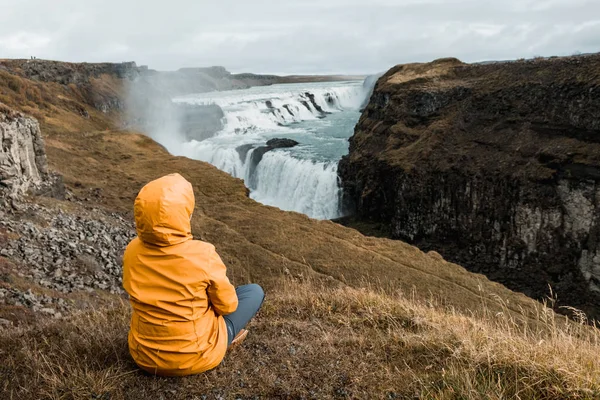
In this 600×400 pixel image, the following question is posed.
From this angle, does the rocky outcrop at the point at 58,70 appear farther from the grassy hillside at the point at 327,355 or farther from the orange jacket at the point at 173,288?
the orange jacket at the point at 173,288

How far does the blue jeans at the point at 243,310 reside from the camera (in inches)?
213

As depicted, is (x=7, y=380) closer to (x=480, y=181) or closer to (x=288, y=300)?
(x=288, y=300)

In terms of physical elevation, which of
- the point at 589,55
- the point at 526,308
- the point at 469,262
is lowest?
the point at 469,262

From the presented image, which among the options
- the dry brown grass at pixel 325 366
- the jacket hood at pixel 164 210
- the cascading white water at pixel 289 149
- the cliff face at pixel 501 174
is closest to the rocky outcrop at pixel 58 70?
the cascading white water at pixel 289 149

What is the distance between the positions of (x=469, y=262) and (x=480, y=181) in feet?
24.0

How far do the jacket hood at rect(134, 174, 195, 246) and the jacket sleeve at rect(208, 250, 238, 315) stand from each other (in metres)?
0.50

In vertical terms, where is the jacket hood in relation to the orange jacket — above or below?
above

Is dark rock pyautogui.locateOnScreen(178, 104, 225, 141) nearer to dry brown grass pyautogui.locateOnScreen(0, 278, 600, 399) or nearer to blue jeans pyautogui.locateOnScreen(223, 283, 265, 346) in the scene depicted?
dry brown grass pyautogui.locateOnScreen(0, 278, 600, 399)

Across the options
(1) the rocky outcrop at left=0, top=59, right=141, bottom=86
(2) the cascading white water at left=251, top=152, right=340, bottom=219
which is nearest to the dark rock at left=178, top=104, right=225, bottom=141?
(1) the rocky outcrop at left=0, top=59, right=141, bottom=86

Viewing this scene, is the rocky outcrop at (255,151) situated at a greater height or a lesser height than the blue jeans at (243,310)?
lesser

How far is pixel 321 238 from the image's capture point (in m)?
25.3

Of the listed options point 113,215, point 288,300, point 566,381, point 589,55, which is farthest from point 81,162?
point 589,55

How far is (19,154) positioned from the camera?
69.5 ft

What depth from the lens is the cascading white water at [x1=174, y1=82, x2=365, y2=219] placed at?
164 ft
